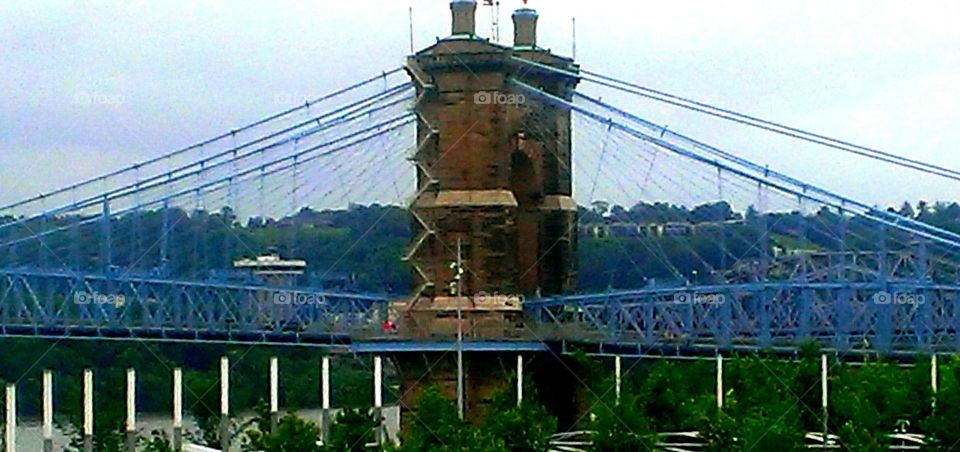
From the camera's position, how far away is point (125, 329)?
200 ft

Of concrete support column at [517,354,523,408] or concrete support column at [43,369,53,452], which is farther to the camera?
concrete support column at [517,354,523,408]

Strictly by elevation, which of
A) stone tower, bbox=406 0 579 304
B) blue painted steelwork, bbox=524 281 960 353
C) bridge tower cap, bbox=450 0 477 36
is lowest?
blue painted steelwork, bbox=524 281 960 353

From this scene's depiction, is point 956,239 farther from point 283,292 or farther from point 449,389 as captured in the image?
point 283,292

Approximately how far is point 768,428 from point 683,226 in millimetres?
32456

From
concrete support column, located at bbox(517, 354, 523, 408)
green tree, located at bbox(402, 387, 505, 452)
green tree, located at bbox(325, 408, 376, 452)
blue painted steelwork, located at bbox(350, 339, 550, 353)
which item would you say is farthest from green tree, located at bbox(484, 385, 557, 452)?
blue painted steelwork, located at bbox(350, 339, 550, 353)

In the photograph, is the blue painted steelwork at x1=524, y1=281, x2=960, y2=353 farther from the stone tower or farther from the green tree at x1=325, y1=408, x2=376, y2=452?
the green tree at x1=325, y1=408, x2=376, y2=452

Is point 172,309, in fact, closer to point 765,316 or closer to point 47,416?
point 765,316

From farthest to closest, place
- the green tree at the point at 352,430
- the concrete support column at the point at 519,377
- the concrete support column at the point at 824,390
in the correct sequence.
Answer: the concrete support column at the point at 519,377
the concrete support column at the point at 824,390
the green tree at the point at 352,430

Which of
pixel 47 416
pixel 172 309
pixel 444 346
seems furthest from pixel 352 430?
pixel 172 309

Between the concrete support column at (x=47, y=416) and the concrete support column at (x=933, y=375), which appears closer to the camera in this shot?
the concrete support column at (x=47, y=416)

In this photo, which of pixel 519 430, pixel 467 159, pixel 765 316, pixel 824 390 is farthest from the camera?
pixel 765 316

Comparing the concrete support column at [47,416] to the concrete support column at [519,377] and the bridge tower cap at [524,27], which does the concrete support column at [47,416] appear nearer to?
the concrete support column at [519,377]

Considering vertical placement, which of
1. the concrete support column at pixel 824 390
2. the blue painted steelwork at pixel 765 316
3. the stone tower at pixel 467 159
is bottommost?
the concrete support column at pixel 824 390

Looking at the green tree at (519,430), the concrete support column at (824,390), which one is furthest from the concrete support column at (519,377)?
the concrete support column at (824,390)
